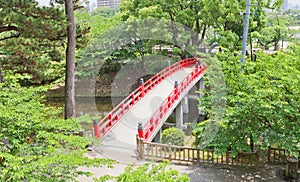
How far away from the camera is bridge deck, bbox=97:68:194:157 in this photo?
34.2ft

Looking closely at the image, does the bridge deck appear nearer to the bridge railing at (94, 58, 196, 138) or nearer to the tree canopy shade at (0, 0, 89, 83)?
the bridge railing at (94, 58, 196, 138)

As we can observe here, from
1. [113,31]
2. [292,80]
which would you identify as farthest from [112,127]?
[113,31]

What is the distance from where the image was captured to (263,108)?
24.4 ft

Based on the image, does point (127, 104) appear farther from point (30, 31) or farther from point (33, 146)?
point (33, 146)

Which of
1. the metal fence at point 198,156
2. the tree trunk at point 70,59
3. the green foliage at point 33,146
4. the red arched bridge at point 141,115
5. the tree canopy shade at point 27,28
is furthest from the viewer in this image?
the red arched bridge at point 141,115

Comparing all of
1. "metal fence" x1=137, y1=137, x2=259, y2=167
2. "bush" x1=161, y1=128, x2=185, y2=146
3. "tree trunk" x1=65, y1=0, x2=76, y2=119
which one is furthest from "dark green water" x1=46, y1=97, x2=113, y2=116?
"metal fence" x1=137, y1=137, x2=259, y2=167

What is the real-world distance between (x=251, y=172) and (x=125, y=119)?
5483 millimetres

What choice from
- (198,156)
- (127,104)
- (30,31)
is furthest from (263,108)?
(127,104)

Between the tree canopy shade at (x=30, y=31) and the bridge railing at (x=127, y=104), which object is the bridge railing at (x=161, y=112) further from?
the tree canopy shade at (x=30, y=31)

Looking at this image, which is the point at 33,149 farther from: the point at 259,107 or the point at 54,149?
the point at 259,107

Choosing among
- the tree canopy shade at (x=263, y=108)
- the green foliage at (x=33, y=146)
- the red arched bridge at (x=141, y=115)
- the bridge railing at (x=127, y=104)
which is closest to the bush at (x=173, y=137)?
the red arched bridge at (x=141, y=115)

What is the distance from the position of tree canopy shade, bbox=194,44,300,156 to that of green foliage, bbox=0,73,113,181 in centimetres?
422

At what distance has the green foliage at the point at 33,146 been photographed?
4.44m

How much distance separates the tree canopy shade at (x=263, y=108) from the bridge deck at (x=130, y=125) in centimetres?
353
